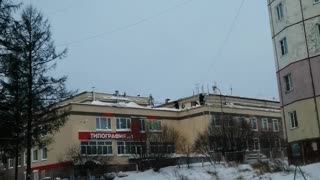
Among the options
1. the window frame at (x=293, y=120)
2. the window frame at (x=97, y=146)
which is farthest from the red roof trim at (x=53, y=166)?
the window frame at (x=293, y=120)

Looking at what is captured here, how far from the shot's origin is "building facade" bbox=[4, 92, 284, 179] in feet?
222

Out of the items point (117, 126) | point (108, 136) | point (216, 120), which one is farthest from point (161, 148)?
point (216, 120)

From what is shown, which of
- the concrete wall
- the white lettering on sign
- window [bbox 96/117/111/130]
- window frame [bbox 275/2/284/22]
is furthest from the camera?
window [bbox 96/117/111/130]

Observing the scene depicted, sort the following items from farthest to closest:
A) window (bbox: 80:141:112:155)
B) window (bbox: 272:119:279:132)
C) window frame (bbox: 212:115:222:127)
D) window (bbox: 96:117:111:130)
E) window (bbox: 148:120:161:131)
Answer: window (bbox: 272:119:279:132) < window frame (bbox: 212:115:222:127) < window (bbox: 148:120:161:131) < window (bbox: 96:117:111:130) < window (bbox: 80:141:112:155)

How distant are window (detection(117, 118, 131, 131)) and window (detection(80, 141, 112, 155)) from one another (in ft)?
11.1

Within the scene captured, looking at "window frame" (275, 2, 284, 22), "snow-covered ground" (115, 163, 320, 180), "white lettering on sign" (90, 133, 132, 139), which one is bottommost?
"snow-covered ground" (115, 163, 320, 180)

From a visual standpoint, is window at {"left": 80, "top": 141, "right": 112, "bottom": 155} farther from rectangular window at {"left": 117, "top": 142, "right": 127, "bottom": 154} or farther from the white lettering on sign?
rectangular window at {"left": 117, "top": 142, "right": 127, "bottom": 154}

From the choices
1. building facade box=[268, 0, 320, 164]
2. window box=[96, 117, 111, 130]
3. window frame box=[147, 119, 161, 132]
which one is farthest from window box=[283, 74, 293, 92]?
window frame box=[147, 119, 161, 132]

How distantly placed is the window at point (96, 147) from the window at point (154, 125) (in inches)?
310

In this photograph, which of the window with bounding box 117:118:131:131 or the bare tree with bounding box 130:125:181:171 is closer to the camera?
the bare tree with bounding box 130:125:181:171

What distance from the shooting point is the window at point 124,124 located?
73425mm

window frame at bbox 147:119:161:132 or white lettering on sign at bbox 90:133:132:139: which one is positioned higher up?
window frame at bbox 147:119:161:132

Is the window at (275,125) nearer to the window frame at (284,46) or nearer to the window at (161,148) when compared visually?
the window at (161,148)

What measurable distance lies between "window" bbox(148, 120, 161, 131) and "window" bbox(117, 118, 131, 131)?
133 inches
